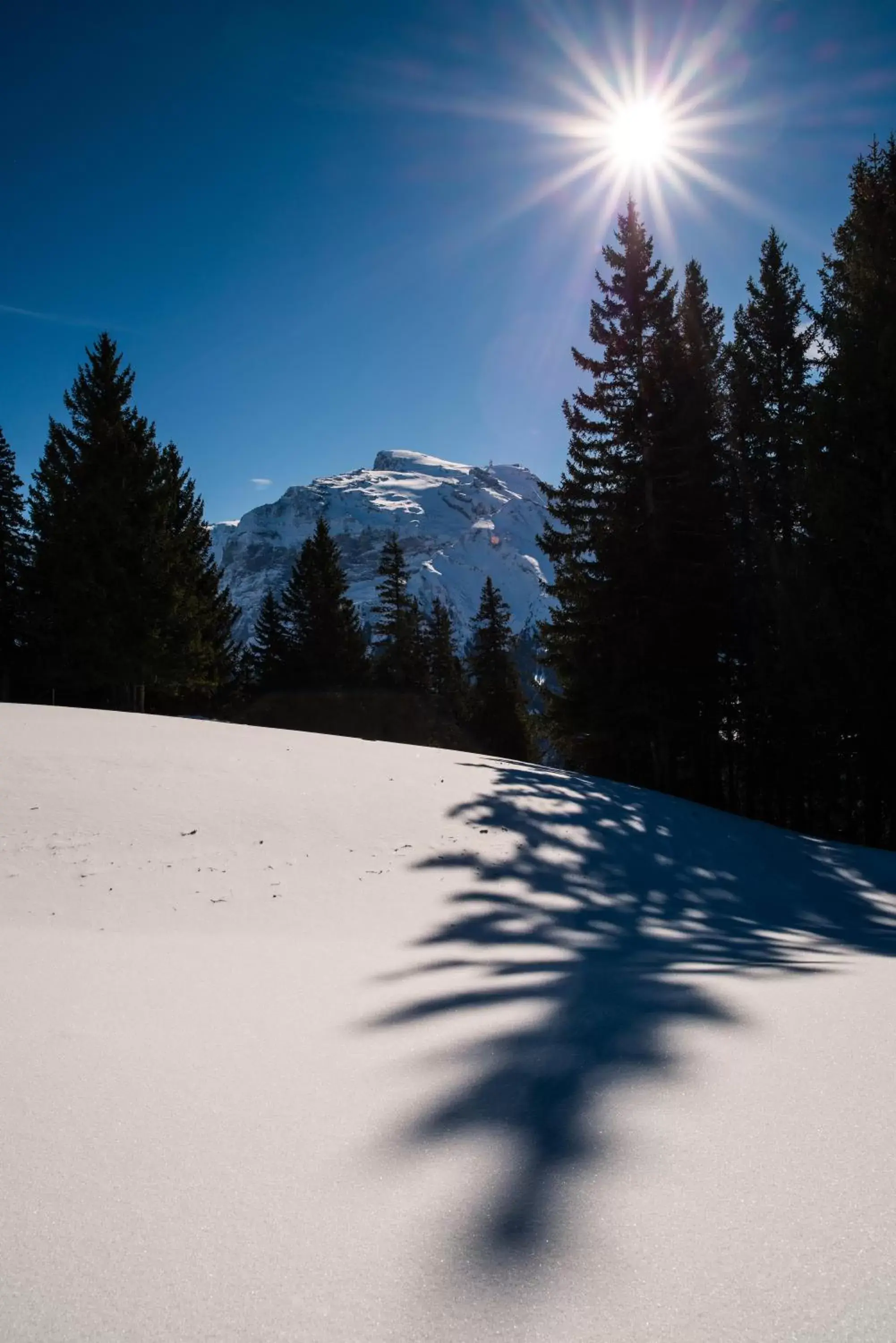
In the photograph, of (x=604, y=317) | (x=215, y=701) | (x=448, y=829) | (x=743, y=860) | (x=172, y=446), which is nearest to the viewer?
(x=448, y=829)

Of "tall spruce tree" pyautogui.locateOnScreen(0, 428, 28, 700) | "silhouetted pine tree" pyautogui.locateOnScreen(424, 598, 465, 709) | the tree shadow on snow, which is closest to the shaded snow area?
the tree shadow on snow

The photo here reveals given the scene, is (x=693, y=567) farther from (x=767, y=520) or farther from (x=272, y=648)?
(x=272, y=648)

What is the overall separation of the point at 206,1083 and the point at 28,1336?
936mm

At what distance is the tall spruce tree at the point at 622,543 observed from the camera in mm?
17078

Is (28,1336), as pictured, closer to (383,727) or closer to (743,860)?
(743,860)

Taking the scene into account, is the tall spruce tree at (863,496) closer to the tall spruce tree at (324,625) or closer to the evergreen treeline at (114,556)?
the evergreen treeline at (114,556)

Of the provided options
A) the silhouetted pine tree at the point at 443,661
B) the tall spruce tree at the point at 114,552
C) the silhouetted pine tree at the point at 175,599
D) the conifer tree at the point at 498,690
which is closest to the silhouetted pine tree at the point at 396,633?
the conifer tree at the point at 498,690

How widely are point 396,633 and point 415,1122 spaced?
31193 millimetres

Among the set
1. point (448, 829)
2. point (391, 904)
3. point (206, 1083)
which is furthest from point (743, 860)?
point (206, 1083)

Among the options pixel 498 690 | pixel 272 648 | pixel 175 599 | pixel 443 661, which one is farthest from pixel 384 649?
pixel 175 599

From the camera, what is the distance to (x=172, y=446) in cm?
2481

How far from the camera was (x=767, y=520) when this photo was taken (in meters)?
18.9

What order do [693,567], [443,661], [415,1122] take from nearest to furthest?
1. [415,1122]
2. [693,567]
3. [443,661]

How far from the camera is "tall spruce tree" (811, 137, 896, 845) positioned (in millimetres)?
12617
